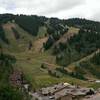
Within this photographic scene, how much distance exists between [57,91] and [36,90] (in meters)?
21.1

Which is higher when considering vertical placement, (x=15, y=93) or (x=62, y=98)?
(x=15, y=93)

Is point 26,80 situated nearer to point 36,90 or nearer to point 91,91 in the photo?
point 36,90

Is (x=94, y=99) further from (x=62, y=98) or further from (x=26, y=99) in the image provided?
(x=62, y=98)

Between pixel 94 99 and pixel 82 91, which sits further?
pixel 82 91

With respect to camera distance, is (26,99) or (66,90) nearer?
(26,99)

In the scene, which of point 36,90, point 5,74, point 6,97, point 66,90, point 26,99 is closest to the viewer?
point 6,97

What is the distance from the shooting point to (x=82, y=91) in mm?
162500

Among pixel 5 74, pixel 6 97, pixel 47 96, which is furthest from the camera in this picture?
pixel 47 96

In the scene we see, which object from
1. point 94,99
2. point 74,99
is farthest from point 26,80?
point 94,99

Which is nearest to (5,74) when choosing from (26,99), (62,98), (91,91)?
(62,98)

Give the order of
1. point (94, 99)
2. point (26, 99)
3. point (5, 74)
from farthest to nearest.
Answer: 1. point (5, 74)
2. point (94, 99)
3. point (26, 99)

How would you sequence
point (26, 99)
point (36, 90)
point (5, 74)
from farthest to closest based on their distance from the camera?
point (36, 90) < point (5, 74) < point (26, 99)

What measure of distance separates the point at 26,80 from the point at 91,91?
3651 centimetres

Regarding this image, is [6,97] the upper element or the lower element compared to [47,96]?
upper
